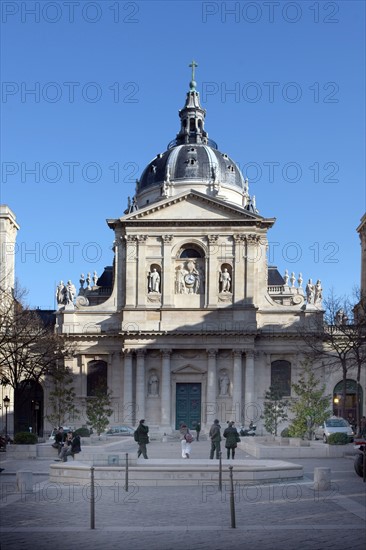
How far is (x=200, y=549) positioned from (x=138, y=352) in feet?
187

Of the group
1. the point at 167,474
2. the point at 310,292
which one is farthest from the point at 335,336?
the point at 167,474

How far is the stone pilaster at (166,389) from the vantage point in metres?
73.4

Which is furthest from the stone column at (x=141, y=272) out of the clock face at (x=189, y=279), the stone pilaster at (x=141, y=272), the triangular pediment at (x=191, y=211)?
the clock face at (x=189, y=279)

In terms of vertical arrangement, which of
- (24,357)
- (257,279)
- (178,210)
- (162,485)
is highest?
(178,210)

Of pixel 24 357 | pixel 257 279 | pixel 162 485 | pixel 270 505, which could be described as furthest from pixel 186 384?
pixel 270 505

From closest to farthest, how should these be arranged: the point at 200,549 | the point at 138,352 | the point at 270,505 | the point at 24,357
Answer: the point at 200,549 → the point at 270,505 → the point at 24,357 → the point at 138,352

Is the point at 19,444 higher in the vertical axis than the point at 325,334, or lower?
lower

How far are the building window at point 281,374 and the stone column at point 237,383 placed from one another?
320 centimetres

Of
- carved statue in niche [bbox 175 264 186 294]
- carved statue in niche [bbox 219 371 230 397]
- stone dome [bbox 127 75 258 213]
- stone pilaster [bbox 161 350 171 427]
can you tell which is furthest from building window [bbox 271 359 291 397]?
stone dome [bbox 127 75 258 213]

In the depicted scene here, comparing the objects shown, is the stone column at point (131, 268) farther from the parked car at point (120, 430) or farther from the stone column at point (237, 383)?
the parked car at point (120, 430)

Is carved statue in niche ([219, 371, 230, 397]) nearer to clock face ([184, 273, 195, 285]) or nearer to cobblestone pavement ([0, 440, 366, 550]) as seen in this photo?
clock face ([184, 273, 195, 285])

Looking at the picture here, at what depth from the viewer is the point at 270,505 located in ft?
79.6

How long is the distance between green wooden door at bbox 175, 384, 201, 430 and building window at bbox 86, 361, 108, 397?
20.9ft

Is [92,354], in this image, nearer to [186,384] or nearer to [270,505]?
[186,384]
